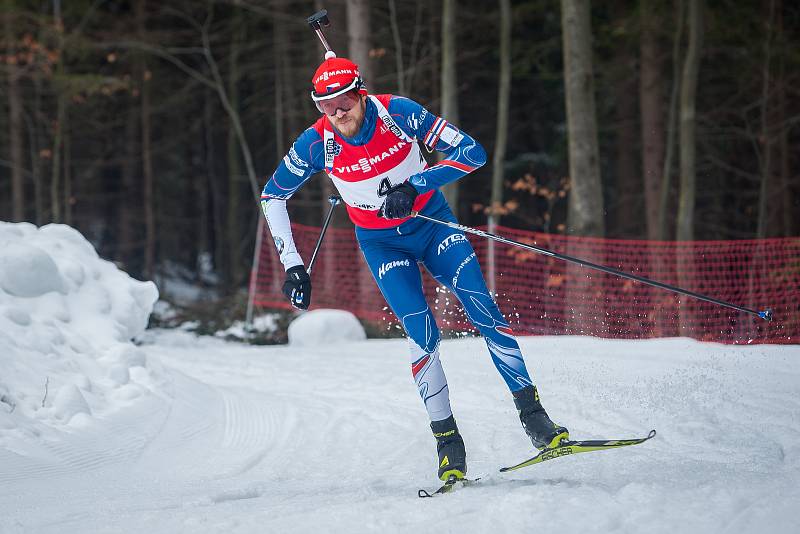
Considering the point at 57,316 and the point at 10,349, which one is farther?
the point at 57,316

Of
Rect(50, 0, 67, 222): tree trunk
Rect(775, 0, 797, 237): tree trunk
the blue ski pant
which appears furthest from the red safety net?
Rect(50, 0, 67, 222): tree trunk

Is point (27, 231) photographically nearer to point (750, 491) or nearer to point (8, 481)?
point (8, 481)

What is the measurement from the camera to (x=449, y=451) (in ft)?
13.9

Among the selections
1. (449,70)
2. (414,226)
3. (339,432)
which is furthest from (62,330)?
(449,70)

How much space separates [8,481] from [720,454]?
3.49m

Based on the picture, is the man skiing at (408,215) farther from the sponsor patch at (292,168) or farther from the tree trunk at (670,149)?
the tree trunk at (670,149)

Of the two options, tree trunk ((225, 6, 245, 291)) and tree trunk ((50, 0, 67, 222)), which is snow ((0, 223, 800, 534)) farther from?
tree trunk ((225, 6, 245, 291))

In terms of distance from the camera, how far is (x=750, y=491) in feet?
10.9

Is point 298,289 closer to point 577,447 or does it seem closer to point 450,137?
point 450,137

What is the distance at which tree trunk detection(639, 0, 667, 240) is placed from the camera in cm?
1571

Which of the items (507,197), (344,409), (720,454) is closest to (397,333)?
(344,409)

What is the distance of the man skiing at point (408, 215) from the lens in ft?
13.9

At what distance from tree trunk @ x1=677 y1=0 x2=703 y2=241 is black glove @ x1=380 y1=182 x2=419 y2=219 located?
8.84 metres

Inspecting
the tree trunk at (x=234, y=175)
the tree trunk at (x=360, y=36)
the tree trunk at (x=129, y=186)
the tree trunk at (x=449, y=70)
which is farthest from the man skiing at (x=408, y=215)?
the tree trunk at (x=129, y=186)
